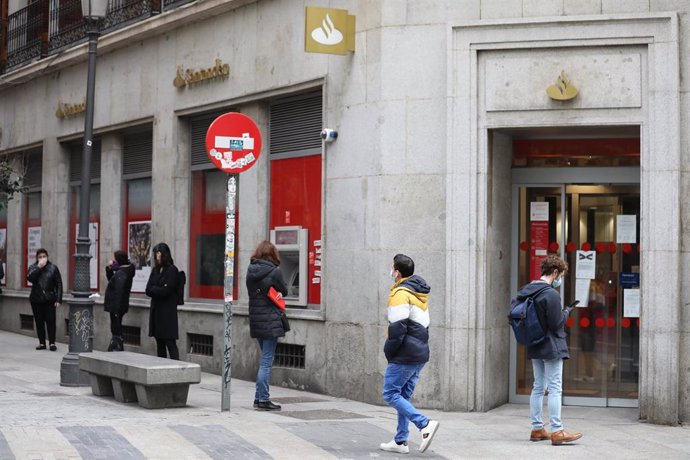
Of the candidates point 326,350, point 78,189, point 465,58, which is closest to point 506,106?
point 465,58

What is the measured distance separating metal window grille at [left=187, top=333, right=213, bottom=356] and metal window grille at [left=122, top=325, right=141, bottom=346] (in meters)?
1.94

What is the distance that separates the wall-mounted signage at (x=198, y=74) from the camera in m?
17.0

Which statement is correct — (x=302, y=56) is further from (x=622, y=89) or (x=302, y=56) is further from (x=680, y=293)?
(x=680, y=293)

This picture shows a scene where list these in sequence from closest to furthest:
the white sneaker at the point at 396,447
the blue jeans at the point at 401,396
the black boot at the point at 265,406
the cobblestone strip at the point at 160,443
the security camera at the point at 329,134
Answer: the cobblestone strip at the point at 160,443
the blue jeans at the point at 401,396
the white sneaker at the point at 396,447
the black boot at the point at 265,406
the security camera at the point at 329,134

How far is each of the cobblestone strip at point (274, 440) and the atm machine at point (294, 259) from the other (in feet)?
11.4

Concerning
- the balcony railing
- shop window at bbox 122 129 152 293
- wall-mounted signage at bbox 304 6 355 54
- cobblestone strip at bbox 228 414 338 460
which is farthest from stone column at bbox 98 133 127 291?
cobblestone strip at bbox 228 414 338 460

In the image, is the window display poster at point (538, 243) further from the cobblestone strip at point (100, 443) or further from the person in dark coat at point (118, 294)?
the person in dark coat at point (118, 294)

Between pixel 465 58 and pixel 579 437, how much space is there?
467 cm

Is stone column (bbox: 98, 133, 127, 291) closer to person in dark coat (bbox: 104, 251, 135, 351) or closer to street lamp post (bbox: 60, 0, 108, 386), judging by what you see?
person in dark coat (bbox: 104, 251, 135, 351)

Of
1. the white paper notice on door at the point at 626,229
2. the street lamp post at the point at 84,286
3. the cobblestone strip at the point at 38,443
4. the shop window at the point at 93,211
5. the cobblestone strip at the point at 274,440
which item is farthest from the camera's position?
the shop window at the point at 93,211

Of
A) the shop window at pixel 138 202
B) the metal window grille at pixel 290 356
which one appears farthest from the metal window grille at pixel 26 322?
the metal window grille at pixel 290 356

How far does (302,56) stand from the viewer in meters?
15.3

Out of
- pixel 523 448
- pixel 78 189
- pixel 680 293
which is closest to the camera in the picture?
pixel 523 448

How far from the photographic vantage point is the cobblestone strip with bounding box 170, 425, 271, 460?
9727 millimetres
